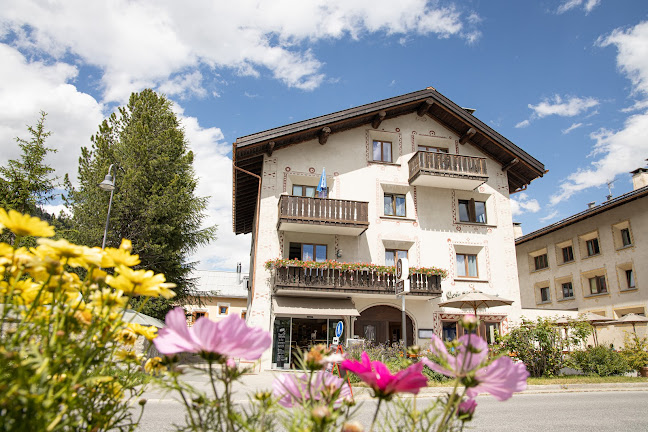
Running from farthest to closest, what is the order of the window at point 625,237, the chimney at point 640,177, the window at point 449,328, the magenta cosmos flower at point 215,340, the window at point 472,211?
the chimney at point 640,177
the window at point 625,237
the window at point 472,211
the window at point 449,328
the magenta cosmos flower at point 215,340

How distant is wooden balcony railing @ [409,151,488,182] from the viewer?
62.2 ft

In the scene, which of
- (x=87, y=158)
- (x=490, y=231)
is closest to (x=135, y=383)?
(x=490, y=231)

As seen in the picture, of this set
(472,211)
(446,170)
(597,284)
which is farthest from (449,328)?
(597,284)

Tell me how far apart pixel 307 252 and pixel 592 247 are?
1774 centimetres

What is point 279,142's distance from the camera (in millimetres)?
18844

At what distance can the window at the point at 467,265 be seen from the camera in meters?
19.6

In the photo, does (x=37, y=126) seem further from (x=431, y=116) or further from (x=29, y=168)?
(x=431, y=116)

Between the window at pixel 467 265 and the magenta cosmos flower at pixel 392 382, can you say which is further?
the window at pixel 467 265

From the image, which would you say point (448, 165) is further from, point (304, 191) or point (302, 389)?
point (302, 389)

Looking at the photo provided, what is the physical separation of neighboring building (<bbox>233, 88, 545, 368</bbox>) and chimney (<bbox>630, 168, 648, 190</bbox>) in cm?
948

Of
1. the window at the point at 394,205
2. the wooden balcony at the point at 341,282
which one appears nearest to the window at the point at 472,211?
the window at the point at 394,205

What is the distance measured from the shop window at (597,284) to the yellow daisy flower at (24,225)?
28.6 meters

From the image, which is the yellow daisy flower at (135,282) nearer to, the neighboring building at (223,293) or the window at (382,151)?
the window at (382,151)

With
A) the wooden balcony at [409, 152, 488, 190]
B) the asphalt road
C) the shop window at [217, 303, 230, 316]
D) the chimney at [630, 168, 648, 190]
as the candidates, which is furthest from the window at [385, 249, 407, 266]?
the shop window at [217, 303, 230, 316]
